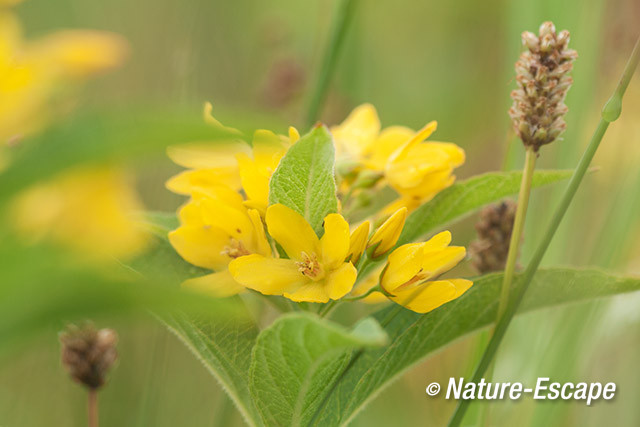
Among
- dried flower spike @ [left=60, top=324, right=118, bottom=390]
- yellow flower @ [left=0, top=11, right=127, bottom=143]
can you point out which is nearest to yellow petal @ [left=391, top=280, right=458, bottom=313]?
dried flower spike @ [left=60, top=324, right=118, bottom=390]

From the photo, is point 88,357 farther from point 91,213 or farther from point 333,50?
point 333,50

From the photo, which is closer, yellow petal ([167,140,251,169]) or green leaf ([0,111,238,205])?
green leaf ([0,111,238,205])

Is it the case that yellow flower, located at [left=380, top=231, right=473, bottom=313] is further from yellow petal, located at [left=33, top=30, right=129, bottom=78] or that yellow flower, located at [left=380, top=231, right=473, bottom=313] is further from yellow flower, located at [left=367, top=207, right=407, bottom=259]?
yellow petal, located at [left=33, top=30, right=129, bottom=78]

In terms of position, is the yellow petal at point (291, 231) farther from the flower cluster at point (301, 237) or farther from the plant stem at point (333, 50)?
the plant stem at point (333, 50)

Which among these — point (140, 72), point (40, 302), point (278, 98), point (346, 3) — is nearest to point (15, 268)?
Answer: point (40, 302)

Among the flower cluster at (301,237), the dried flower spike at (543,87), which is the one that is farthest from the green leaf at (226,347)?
the dried flower spike at (543,87)

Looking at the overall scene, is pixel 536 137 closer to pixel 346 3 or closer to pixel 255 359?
pixel 255 359

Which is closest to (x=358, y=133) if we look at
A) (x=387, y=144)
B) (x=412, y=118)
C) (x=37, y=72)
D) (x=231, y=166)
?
(x=387, y=144)

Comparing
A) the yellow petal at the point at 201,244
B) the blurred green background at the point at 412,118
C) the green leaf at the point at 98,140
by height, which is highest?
the green leaf at the point at 98,140
